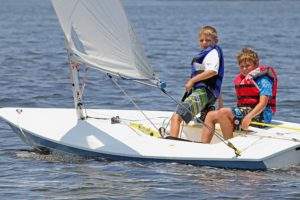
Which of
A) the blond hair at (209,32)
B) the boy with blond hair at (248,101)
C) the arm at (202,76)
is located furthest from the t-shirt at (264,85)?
the blond hair at (209,32)

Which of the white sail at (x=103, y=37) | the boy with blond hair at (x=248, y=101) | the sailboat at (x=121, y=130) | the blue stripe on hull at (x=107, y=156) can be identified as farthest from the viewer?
the boy with blond hair at (x=248, y=101)

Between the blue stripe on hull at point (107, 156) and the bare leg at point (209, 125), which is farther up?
the bare leg at point (209, 125)

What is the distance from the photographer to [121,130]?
36.6ft

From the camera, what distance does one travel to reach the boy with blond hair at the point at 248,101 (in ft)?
35.3

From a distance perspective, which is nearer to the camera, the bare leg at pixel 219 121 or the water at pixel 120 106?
the water at pixel 120 106

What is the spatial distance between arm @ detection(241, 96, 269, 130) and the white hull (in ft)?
0.44

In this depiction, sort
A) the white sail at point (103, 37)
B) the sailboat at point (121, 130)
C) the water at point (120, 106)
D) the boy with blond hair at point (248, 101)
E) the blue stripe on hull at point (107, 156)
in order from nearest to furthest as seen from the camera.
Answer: the water at point (120, 106) → the blue stripe on hull at point (107, 156) → the sailboat at point (121, 130) → the white sail at point (103, 37) → the boy with blond hair at point (248, 101)

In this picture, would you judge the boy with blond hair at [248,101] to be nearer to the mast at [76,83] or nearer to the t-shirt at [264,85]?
the t-shirt at [264,85]

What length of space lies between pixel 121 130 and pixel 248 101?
154cm

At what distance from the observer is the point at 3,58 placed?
2584 cm

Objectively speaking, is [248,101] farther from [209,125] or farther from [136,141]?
[136,141]

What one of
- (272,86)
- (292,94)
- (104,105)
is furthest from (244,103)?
(292,94)

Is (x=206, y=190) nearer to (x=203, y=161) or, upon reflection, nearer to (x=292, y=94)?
(x=203, y=161)

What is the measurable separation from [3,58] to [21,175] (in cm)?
1574
